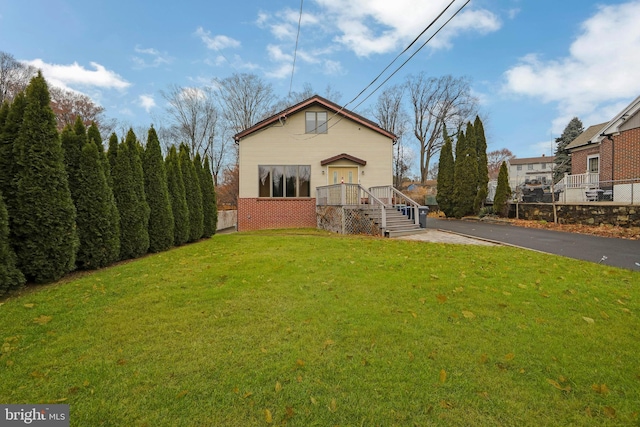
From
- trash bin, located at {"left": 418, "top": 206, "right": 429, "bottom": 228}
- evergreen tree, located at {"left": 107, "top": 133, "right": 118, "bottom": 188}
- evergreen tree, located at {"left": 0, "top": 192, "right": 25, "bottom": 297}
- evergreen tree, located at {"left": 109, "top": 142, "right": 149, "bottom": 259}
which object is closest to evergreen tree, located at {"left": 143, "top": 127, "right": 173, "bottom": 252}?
evergreen tree, located at {"left": 109, "top": 142, "right": 149, "bottom": 259}

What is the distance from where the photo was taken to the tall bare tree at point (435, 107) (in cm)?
3838

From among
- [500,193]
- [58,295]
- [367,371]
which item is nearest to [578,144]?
[500,193]

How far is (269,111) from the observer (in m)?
33.9

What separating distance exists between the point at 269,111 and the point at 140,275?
103 feet

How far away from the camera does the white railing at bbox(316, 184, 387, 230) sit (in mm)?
10937

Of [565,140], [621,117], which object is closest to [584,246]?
[621,117]

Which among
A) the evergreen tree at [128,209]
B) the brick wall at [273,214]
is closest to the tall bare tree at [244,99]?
the brick wall at [273,214]

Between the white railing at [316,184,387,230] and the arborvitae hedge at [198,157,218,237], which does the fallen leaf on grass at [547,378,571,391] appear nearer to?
the white railing at [316,184,387,230]

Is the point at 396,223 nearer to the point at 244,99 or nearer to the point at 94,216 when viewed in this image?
the point at 94,216

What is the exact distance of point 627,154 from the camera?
15648 millimetres

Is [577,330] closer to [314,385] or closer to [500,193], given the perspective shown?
[314,385]

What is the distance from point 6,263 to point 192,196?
265 inches

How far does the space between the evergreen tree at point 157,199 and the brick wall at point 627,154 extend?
20.8 metres

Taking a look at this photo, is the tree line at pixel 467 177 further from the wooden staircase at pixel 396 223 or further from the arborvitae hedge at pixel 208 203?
the arborvitae hedge at pixel 208 203
